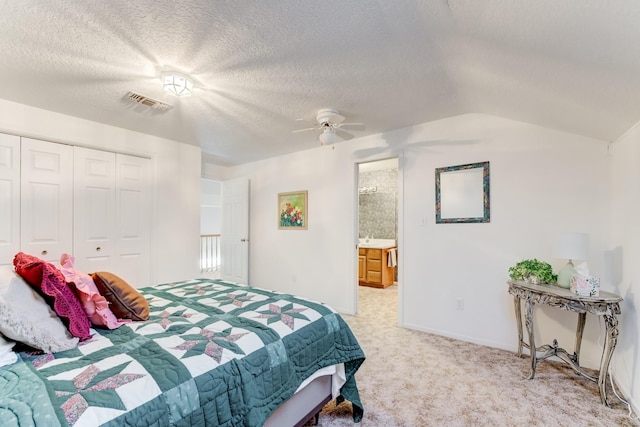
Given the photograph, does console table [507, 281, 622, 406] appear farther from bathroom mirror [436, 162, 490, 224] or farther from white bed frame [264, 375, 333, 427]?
→ white bed frame [264, 375, 333, 427]

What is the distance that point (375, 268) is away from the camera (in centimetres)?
549

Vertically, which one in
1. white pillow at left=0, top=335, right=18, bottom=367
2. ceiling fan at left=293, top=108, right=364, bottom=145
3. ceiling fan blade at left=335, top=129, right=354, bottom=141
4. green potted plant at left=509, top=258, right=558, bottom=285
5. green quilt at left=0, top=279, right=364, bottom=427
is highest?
ceiling fan blade at left=335, top=129, right=354, bottom=141

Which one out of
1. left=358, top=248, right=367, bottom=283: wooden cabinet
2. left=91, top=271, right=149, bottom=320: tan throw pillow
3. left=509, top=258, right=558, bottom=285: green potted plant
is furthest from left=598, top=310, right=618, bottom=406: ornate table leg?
left=358, top=248, right=367, bottom=283: wooden cabinet

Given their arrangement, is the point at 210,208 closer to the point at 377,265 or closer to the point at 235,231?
the point at 235,231

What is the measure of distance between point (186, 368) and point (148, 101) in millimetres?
2464

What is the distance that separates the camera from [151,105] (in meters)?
2.72

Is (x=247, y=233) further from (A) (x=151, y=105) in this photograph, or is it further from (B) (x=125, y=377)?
(B) (x=125, y=377)

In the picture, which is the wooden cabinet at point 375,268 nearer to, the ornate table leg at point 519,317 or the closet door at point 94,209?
the ornate table leg at point 519,317

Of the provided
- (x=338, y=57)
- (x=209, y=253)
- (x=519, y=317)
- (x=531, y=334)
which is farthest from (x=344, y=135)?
(x=209, y=253)

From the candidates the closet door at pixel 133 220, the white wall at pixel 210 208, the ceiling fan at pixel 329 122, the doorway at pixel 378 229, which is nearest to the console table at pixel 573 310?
the ceiling fan at pixel 329 122

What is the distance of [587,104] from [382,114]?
1564mm

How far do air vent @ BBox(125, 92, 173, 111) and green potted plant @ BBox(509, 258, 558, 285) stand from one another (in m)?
3.48

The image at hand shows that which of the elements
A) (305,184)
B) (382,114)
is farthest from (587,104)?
(305,184)

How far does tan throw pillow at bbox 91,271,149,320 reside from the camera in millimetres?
1569
